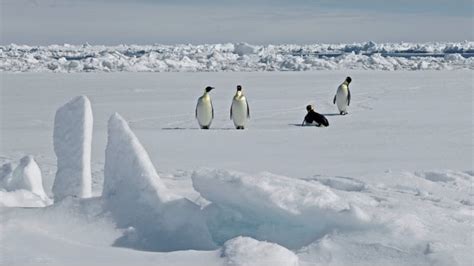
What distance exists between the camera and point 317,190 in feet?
11.7

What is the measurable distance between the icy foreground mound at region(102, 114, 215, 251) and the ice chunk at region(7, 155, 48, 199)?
0.94 meters

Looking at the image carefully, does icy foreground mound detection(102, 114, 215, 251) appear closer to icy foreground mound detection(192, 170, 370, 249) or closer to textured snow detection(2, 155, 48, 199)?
icy foreground mound detection(192, 170, 370, 249)

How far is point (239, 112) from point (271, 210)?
642cm

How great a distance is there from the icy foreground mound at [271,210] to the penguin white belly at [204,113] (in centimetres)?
620

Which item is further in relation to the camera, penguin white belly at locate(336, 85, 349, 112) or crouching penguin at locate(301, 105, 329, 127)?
penguin white belly at locate(336, 85, 349, 112)

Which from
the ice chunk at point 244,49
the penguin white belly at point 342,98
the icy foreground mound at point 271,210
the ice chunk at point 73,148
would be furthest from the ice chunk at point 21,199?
the ice chunk at point 244,49

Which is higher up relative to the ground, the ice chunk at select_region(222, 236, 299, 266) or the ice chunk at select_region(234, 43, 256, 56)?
the ice chunk at select_region(222, 236, 299, 266)

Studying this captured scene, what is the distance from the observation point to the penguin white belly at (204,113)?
387 inches

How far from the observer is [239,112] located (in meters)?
9.84

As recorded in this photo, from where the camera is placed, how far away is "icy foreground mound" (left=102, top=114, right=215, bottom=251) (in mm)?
3428

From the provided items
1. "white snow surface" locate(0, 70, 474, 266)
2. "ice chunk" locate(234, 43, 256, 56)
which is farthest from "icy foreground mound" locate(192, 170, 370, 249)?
"ice chunk" locate(234, 43, 256, 56)

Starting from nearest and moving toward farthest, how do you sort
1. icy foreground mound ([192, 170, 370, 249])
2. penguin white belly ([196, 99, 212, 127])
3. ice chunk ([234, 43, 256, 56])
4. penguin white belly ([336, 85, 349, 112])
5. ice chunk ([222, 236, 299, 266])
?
ice chunk ([222, 236, 299, 266]) < icy foreground mound ([192, 170, 370, 249]) < penguin white belly ([196, 99, 212, 127]) < penguin white belly ([336, 85, 349, 112]) < ice chunk ([234, 43, 256, 56])

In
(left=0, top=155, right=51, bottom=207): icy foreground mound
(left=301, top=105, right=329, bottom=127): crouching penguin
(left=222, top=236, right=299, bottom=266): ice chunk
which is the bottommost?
(left=301, top=105, right=329, bottom=127): crouching penguin

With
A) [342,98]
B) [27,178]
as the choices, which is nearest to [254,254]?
[27,178]
